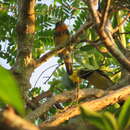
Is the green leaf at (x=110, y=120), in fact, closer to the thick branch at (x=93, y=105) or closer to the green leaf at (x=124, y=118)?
the green leaf at (x=124, y=118)

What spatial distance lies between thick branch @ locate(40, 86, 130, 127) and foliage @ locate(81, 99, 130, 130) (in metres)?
0.33

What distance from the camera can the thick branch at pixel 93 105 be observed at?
3.84ft

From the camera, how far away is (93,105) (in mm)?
1312

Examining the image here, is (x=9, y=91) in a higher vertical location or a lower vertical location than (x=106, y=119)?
higher

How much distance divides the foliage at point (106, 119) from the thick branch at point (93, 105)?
0.33 metres

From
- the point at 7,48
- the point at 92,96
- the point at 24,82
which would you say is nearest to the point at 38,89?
the point at 7,48

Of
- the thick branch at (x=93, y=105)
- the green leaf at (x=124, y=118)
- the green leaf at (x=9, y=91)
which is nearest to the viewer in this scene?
the green leaf at (x=9, y=91)

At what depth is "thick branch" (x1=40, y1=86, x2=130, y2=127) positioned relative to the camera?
117 centimetres

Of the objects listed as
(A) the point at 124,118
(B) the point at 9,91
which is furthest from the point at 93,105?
(B) the point at 9,91

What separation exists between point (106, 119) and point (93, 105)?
0.71m

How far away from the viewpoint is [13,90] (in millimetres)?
430

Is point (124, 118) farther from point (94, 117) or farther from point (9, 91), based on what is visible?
point (9, 91)

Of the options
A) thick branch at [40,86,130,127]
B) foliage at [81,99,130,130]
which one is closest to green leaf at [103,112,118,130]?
foliage at [81,99,130,130]

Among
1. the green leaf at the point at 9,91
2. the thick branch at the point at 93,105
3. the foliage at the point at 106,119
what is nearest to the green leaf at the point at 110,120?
the foliage at the point at 106,119
